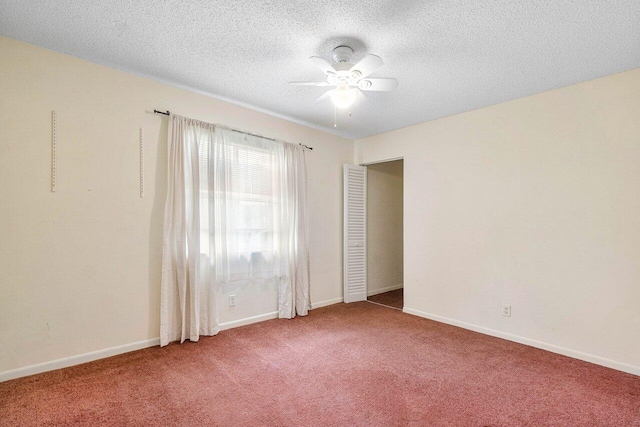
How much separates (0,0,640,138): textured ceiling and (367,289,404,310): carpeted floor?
297cm

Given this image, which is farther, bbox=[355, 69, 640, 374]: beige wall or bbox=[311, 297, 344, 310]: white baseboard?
bbox=[311, 297, 344, 310]: white baseboard

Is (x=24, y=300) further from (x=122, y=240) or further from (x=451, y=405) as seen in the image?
(x=451, y=405)

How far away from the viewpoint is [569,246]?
116 inches

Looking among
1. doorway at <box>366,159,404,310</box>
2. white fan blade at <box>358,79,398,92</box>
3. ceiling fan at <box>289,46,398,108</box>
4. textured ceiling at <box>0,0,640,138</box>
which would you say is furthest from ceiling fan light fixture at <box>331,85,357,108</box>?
doorway at <box>366,159,404,310</box>

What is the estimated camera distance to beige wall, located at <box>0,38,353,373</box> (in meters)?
2.36

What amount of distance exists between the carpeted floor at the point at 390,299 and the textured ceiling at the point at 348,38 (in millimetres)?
2974

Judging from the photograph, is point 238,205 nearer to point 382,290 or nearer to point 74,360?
point 74,360

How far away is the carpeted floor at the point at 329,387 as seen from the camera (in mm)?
1946

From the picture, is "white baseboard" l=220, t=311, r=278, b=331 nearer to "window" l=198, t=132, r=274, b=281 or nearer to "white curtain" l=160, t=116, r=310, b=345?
"white curtain" l=160, t=116, r=310, b=345

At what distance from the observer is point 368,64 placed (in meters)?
2.21

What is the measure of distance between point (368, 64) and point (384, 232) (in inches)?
145

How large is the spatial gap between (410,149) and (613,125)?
6.76 feet

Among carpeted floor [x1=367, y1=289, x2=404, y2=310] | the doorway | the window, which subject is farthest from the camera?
the doorway

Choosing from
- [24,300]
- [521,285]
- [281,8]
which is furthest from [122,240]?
[521,285]
